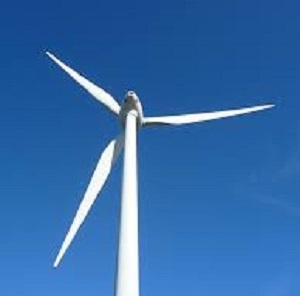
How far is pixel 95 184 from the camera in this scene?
3272 cm

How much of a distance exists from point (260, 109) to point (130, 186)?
36.9ft

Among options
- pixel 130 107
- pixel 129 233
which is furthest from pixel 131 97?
pixel 129 233

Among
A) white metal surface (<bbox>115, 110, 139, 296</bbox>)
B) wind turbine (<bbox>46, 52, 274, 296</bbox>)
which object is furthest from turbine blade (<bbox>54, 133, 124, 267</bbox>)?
white metal surface (<bbox>115, 110, 139, 296</bbox>)

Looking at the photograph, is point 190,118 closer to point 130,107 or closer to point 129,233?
point 130,107

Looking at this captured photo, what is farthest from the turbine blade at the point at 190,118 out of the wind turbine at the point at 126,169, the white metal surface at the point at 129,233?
the white metal surface at the point at 129,233

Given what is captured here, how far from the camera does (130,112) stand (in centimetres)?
3497

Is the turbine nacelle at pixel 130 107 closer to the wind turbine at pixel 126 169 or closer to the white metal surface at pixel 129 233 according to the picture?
the wind turbine at pixel 126 169

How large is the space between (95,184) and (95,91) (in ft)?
21.3

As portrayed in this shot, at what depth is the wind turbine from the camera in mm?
26625

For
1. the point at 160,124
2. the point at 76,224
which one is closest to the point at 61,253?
the point at 76,224

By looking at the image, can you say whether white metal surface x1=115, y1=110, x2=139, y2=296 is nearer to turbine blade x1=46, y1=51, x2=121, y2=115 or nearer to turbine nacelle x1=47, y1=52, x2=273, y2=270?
turbine nacelle x1=47, y1=52, x2=273, y2=270

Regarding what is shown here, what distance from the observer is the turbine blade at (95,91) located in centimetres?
3662

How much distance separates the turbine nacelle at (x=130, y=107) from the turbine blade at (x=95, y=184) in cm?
113

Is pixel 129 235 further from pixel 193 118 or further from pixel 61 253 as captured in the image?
Answer: pixel 193 118
